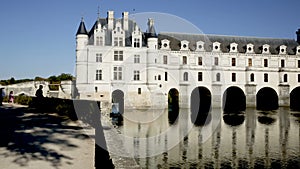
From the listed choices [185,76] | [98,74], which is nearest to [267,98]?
[185,76]

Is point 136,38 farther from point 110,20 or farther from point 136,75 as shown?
point 136,75

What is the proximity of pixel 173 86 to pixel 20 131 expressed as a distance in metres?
26.4

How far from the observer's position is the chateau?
107ft

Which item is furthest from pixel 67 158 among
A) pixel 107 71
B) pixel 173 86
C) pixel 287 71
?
pixel 287 71

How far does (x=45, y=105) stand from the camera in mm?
18922

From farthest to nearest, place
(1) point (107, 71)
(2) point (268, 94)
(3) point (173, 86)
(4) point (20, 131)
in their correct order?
(2) point (268, 94)
(3) point (173, 86)
(1) point (107, 71)
(4) point (20, 131)

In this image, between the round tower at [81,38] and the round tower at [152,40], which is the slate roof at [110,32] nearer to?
the round tower at [81,38]

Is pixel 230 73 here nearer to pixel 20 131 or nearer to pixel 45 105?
pixel 45 105

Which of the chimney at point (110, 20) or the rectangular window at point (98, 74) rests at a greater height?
the chimney at point (110, 20)

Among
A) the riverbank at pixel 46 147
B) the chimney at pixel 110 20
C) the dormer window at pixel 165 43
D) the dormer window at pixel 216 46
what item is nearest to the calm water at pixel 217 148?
the riverbank at pixel 46 147

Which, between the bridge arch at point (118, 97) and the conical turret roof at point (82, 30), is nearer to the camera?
the conical turret roof at point (82, 30)

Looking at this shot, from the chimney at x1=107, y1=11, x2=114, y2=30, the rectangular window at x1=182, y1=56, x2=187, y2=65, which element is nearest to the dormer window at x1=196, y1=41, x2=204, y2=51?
the rectangular window at x1=182, y1=56, x2=187, y2=65

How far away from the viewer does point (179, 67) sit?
35.8 m

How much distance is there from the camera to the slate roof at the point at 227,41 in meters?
37.5
